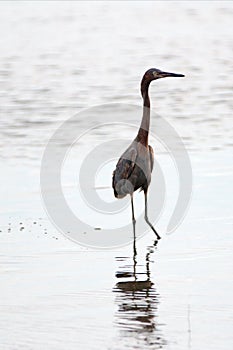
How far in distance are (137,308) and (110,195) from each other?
3.69 meters

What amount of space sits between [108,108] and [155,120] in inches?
50.2

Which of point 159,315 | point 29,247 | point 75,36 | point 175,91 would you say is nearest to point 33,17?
point 75,36

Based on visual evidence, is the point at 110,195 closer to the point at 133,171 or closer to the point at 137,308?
the point at 133,171

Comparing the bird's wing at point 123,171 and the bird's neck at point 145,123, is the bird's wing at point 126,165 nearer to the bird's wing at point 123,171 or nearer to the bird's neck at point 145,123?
the bird's wing at point 123,171

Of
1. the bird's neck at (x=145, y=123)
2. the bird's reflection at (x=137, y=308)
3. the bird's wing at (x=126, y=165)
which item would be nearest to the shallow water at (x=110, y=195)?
the bird's reflection at (x=137, y=308)

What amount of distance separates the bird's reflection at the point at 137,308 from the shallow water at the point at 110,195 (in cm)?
1

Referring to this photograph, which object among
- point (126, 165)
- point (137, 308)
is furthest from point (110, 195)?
point (137, 308)

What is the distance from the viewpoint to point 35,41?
2173 centimetres

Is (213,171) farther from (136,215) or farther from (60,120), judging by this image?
(60,120)

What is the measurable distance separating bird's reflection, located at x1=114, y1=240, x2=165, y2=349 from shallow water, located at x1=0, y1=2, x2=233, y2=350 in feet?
0.05

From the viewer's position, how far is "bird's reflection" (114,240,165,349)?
638 centimetres

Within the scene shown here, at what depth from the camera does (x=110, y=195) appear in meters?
10.7

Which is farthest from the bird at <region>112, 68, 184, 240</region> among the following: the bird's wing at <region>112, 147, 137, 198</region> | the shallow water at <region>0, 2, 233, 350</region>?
the shallow water at <region>0, 2, 233, 350</region>

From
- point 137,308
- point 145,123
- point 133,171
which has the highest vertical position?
point 145,123
